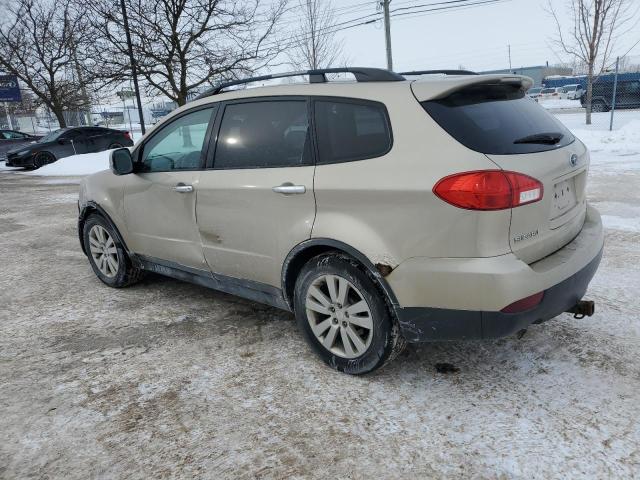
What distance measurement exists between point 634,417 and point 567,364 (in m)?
0.51

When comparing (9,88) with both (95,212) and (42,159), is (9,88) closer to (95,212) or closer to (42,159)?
(42,159)

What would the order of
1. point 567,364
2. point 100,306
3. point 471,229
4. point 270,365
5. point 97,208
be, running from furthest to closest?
point 97,208 → point 100,306 → point 270,365 → point 567,364 → point 471,229

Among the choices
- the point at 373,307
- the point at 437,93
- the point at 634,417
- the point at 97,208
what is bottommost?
the point at 634,417

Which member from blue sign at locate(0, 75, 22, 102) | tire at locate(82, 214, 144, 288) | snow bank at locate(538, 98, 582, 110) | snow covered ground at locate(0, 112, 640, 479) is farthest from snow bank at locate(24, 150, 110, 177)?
snow bank at locate(538, 98, 582, 110)

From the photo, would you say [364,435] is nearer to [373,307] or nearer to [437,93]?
[373,307]

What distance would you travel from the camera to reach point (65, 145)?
18812 mm

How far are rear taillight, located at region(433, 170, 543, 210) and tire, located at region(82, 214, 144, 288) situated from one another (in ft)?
10.3

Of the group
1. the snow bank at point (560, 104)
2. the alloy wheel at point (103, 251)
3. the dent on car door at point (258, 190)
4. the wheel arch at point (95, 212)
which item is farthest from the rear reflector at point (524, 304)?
the snow bank at point (560, 104)

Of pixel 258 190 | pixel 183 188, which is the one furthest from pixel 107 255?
pixel 258 190

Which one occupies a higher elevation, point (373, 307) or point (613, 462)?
point (373, 307)

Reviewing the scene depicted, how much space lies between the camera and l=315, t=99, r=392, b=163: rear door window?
2.62 meters

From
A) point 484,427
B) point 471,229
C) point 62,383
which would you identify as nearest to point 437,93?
point 471,229

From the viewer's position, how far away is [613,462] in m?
2.11

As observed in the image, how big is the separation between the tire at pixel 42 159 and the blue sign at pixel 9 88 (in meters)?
7.78
